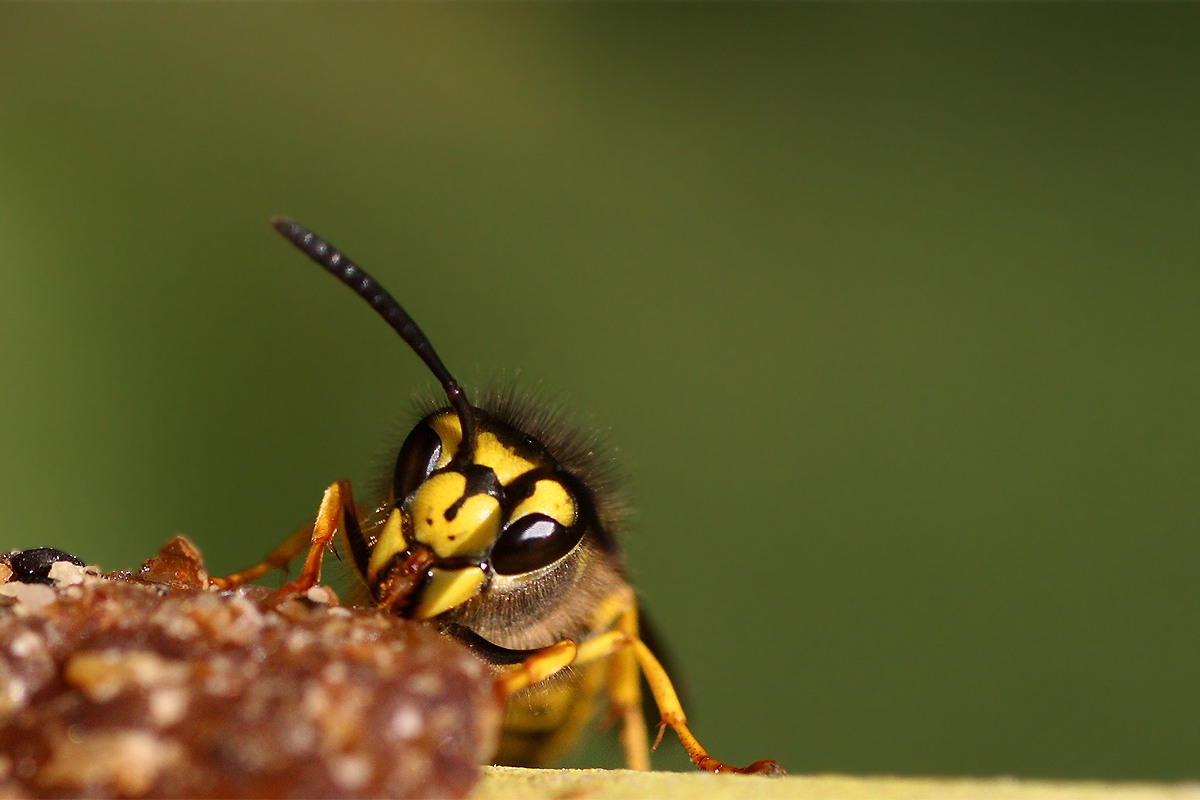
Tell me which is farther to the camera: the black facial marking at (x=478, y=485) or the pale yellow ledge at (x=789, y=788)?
the black facial marking at (x=478, y=485)

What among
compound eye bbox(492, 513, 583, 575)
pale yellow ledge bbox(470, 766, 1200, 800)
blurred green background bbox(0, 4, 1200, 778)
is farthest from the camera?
blurred green background bbox(0, 4, 1200, 778)

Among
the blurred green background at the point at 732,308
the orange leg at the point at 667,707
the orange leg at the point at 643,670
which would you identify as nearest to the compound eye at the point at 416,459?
the orange leg at the point at 643,670

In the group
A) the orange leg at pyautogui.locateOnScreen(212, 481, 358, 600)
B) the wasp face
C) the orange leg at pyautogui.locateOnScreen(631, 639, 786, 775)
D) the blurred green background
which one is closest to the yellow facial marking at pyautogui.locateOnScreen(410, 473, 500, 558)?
the wasp face

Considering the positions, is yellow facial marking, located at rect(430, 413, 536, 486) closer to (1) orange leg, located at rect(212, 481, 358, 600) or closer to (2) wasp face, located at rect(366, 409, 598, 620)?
(2) wasp face, located at rect(366, 409, 598, 620)

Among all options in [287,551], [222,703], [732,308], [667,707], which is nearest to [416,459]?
[287,551]

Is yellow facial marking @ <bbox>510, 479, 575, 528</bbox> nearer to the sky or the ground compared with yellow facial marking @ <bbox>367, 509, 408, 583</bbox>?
nearer to the sky

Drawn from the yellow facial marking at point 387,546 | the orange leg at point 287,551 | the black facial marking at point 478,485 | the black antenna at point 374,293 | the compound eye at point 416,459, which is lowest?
the orange leg at point 287,551

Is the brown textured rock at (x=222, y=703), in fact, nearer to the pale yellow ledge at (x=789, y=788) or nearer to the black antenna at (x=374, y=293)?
the pale yellow ledge at (x=789, y=788)
